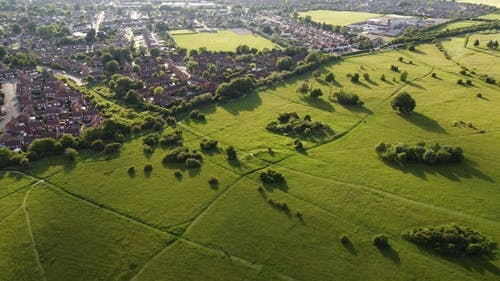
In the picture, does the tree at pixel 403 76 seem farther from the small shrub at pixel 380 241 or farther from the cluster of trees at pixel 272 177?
the small shrub at pixel 380 241

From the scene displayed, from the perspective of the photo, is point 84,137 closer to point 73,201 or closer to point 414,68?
point 73,201

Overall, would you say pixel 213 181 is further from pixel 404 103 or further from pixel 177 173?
pixel 404 103

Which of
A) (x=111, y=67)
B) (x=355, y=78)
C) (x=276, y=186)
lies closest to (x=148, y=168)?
(x=276, y=186)

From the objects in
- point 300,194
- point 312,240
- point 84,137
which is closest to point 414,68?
point 300,194

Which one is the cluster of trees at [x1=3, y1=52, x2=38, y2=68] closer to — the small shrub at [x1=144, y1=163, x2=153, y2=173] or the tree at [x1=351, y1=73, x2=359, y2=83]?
the small shrub at [x1=144, y1=163, x2=153, y2=173]

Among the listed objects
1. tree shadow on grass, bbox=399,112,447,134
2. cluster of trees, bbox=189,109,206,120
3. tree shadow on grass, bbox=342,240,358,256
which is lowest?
tree shadow on grass, bbox=342,240,358,256

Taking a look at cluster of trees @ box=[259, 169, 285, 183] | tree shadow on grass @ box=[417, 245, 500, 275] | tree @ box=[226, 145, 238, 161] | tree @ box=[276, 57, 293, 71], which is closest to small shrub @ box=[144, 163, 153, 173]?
tree @ box=[226, 145, 238, 161]
